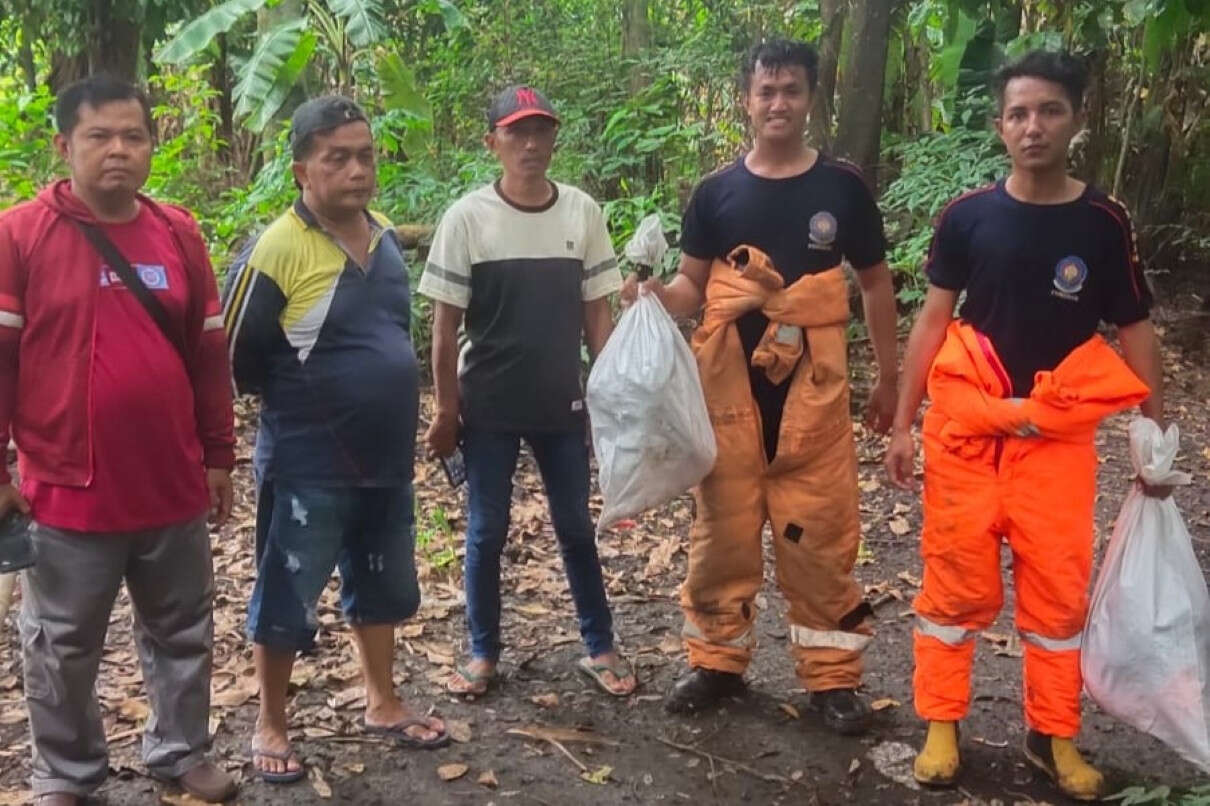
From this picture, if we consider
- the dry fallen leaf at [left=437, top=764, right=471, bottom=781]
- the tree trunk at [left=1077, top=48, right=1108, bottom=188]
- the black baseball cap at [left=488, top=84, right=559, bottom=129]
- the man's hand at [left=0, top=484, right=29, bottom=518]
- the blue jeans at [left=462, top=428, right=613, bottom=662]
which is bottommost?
the dry fallen leaf at [left=437, top=764, right=471, bottom=781]

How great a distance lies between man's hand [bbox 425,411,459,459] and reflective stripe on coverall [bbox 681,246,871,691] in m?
0.84

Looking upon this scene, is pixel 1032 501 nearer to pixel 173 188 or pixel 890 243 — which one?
pixel 890 243

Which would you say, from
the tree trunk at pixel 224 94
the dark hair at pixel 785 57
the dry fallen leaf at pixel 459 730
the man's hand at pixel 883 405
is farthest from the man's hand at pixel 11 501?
the tree trunk at pixel 224 94

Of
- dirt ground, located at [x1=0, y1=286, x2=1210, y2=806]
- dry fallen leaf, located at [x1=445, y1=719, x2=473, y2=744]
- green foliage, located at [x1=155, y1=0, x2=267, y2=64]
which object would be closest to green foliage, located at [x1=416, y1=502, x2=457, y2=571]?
dirt ground, located at [x1=0, y1=286, x2=1210, y2=806]

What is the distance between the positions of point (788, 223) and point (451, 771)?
200 centimetres

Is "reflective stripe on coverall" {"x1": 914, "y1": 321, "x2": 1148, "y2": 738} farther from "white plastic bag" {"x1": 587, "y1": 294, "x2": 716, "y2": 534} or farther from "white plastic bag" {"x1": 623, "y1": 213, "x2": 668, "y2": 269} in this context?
"white plastic bag" {"x1": 623, "y1": 213, "x2": 668, "y2": 269}

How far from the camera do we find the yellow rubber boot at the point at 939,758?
3.46m

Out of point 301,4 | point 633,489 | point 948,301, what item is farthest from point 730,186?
point 301,4

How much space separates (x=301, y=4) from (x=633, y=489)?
655cm

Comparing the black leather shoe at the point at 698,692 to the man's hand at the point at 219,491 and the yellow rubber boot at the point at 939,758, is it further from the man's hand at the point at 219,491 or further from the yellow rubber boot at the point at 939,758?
the man's hand at the point at 219,491

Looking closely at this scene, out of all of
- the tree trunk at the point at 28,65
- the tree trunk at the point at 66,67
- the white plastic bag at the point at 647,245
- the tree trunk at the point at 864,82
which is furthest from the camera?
the tree trunk at the point at 28,65

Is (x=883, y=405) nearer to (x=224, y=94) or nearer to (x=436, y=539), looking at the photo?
(x=436, y=539)

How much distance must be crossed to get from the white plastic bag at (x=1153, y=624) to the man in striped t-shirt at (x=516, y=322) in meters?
1.67

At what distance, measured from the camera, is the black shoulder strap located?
3.05m
